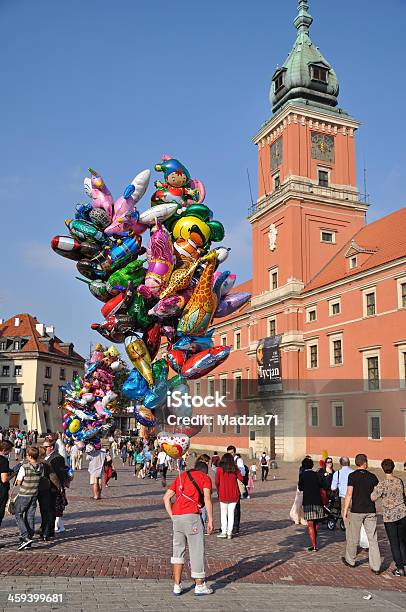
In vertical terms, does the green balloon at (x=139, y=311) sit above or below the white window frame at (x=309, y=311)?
below

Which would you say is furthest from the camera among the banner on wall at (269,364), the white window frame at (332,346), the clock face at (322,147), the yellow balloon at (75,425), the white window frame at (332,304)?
the clock face at (322,147)

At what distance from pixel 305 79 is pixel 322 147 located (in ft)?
19.5

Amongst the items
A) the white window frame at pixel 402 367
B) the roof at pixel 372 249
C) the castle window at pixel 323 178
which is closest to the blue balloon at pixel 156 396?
the white window frame at pixel 402 367

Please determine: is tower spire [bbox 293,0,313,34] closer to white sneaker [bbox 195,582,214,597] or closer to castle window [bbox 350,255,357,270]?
castle window [bbox 350,255,357,270]

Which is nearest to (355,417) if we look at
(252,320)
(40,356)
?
(252,320)

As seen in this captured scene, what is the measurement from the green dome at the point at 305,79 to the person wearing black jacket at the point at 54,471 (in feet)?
132

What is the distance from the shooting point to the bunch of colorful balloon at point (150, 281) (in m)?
10.2

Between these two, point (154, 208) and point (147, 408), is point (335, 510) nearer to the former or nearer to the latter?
point (147, 408)

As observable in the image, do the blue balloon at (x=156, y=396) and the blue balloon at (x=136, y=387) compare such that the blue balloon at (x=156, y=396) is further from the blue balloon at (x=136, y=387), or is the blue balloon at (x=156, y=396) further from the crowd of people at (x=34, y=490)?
the crowd of people at (x=34, y=490)

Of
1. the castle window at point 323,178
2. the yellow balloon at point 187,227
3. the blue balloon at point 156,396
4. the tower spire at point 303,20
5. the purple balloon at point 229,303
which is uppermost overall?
the tower spire at point 303,20

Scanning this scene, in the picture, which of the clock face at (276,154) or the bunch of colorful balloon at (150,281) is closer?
the bunch of colorful balloon at (150,281)

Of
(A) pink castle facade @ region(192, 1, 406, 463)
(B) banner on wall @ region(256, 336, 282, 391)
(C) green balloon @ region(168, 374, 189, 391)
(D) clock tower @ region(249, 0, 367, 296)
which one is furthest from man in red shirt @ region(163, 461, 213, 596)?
(D) clock tower @ region(249, 0, 367, 296)

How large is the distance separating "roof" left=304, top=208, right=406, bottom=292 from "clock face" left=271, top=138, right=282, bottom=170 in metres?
8.53

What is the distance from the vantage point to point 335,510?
13.2m
